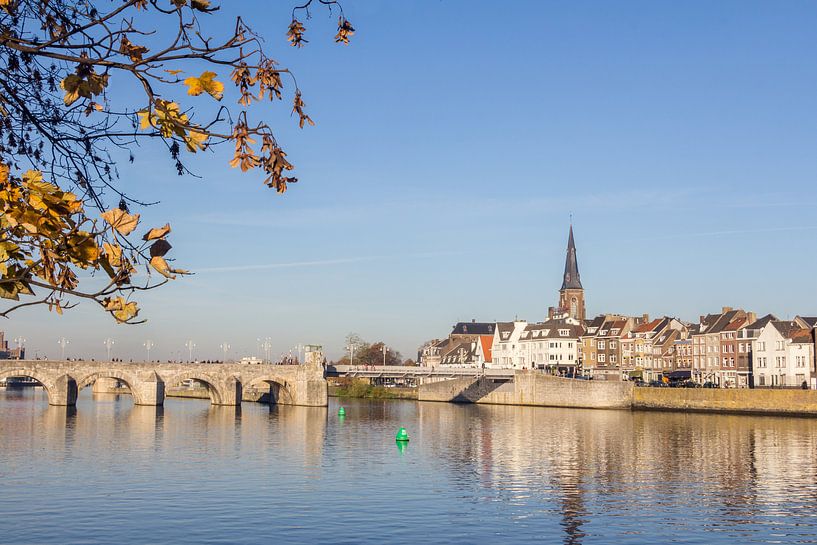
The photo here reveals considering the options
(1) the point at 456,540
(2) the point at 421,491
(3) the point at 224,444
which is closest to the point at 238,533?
(1) the point at 456,540

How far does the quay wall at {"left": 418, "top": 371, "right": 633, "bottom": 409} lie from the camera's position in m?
113

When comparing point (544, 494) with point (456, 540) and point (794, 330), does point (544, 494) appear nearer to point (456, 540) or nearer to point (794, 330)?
point (456, 540)

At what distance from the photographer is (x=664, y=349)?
456 feet

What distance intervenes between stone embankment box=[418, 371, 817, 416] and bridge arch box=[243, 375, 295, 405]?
950 inches

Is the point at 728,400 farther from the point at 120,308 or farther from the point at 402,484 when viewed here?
the point at 120,308

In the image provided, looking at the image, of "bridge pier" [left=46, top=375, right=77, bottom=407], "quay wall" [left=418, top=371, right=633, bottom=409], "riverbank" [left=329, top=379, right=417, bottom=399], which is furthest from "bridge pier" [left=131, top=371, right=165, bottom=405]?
"quay wall" [left=418, top=371, right=633, bottom=409]

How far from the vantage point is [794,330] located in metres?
112

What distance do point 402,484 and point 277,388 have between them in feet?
273

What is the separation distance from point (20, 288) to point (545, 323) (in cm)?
15728

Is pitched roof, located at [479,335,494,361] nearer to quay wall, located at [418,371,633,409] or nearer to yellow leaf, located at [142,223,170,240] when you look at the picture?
quay wall, located at [418,371,633,409]

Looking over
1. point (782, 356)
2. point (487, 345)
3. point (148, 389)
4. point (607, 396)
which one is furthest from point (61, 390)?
point (487, 345)

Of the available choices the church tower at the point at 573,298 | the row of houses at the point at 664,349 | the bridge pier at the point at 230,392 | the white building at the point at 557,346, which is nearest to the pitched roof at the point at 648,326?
the row of houses at the point at 664,349

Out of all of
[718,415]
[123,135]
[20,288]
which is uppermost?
[123,135]


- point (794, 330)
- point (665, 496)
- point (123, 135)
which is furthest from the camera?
point (794, 330)
